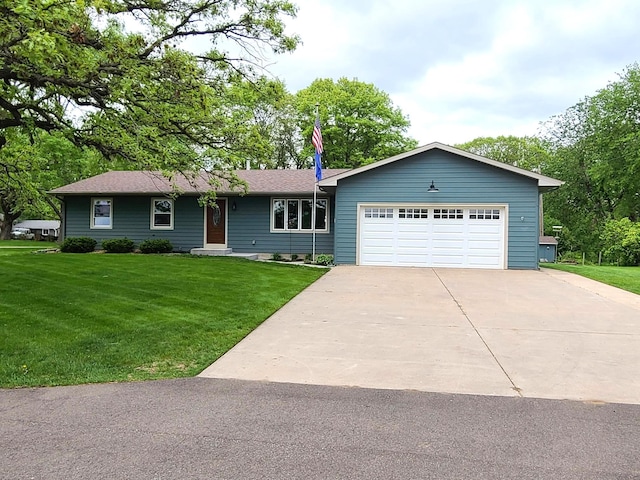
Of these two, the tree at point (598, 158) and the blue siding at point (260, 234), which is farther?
the tree at point (598, 158)

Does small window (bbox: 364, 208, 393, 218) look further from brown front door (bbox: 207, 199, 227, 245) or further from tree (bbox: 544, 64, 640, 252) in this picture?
tree (bbox: 544, 64, 640, 252)

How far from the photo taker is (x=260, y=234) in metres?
18.1

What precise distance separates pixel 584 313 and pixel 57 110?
10.9m

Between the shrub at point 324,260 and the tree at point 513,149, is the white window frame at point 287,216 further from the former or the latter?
the tree at point 513,149

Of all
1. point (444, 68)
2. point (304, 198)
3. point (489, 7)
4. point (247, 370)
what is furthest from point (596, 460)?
point (444, 68)

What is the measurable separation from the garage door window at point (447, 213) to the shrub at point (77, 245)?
45.1 feet

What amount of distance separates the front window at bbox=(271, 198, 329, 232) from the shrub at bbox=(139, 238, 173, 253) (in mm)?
4387

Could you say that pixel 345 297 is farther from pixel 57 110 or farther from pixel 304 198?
pixel 304 198

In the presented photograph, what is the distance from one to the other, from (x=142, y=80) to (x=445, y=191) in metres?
10.6

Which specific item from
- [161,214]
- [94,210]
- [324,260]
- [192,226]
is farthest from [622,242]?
[94,210]

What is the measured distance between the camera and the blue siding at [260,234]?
17891mm

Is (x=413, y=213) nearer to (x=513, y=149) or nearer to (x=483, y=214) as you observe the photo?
(x=483, y=214)

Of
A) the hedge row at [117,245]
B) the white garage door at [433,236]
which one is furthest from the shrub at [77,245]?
the white garage door at [433,236]

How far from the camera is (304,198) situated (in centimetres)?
1797
